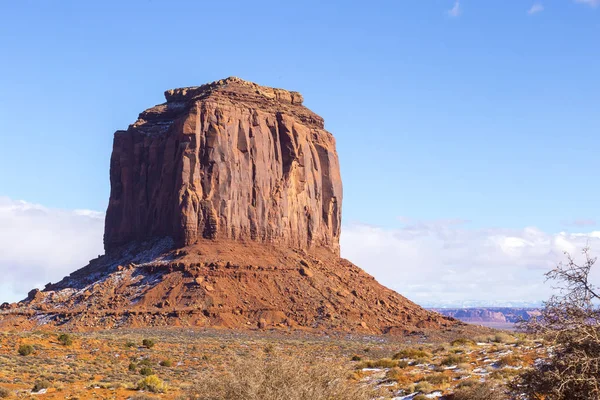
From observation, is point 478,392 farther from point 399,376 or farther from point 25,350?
point 25,350

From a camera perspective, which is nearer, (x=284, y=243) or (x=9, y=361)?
(x=9, y=361)

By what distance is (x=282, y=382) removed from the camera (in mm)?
15750

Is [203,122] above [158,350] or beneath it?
above

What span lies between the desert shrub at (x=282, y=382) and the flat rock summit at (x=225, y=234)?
5870 cm

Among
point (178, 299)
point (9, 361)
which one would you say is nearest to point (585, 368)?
point (9, 361)

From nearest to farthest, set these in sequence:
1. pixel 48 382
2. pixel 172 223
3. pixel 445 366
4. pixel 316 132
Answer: pixel 445 366 < pixel 48 382 < pixel 172 223 < pixel 316 132

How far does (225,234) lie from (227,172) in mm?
8904

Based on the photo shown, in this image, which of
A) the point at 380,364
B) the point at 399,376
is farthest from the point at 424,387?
the point at 380,364

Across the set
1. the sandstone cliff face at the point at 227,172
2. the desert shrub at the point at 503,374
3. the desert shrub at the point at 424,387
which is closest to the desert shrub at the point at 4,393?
the desert shrub at the point at 424,387

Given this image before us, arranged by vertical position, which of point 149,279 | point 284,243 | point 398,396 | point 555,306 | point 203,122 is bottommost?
point 398,396

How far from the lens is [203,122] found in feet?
308

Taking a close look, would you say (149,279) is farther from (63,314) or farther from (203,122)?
(203,122)

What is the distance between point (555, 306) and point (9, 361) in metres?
31.7

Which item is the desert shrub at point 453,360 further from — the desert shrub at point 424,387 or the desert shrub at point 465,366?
the desert shrub at point 424,387
